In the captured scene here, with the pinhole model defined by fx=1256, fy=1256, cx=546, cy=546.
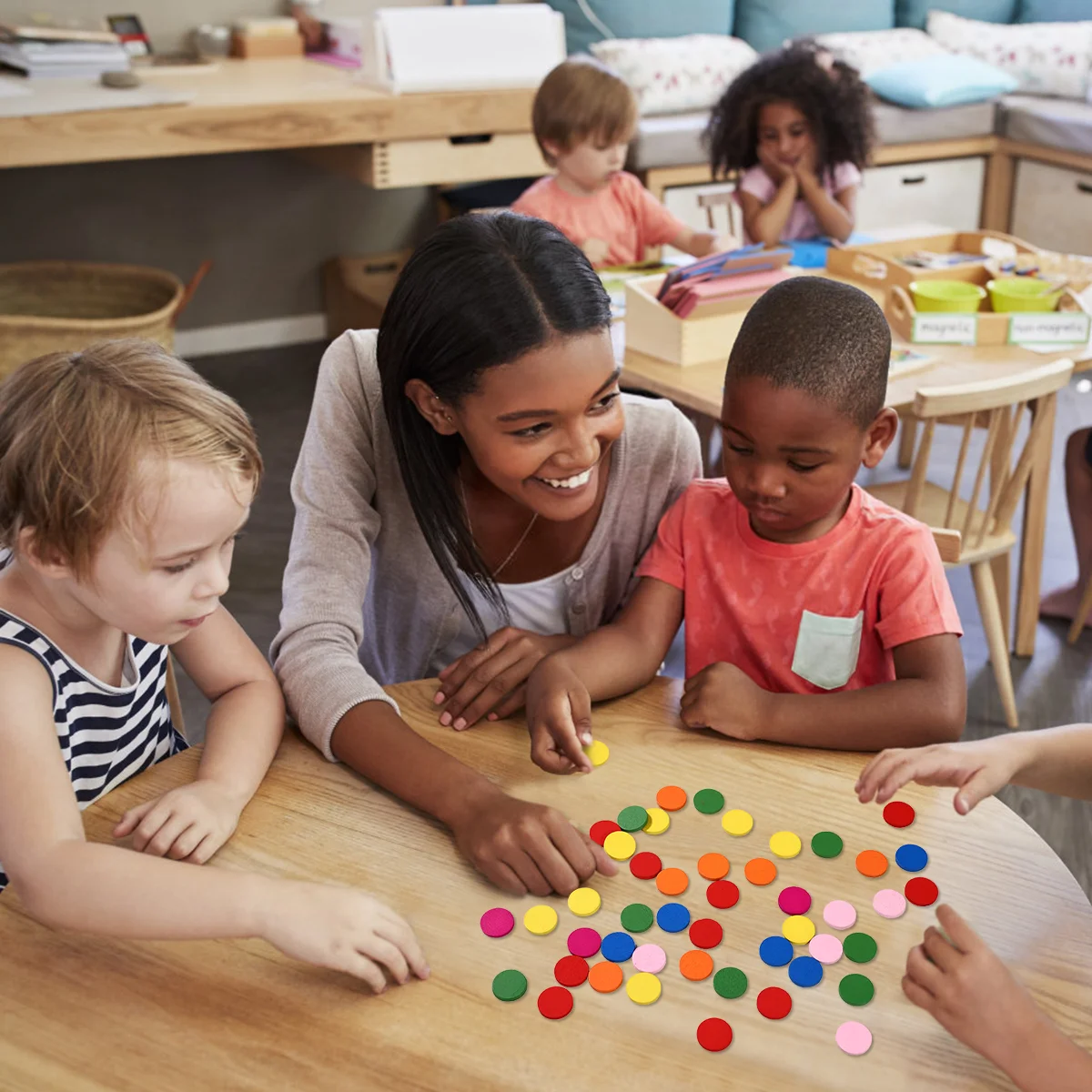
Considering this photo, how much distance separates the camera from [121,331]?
3.30 metres

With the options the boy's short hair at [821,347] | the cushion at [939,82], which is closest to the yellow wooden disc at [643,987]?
the boy's short hair at [821,347]

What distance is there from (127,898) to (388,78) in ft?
10.6

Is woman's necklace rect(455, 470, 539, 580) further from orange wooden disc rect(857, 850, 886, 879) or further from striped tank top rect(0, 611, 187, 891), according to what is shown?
orange wooden disc rect(857, 850, 886, 879)

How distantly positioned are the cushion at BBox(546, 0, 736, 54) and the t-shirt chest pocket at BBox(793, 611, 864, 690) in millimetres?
3825

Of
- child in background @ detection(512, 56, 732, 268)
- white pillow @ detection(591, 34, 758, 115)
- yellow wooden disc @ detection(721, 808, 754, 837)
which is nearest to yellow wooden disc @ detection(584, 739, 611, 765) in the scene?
yellow wooden disc @ detection(721, 808, 754, 837)

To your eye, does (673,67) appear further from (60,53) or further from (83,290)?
(83,290)

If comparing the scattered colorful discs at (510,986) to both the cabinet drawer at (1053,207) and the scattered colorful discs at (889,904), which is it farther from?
the cabinet drawer at (1053,207)

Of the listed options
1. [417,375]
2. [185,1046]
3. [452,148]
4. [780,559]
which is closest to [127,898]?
[185,1046]

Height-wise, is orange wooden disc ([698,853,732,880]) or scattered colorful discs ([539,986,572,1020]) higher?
scattered colorful discs ([539,986,572,1020])

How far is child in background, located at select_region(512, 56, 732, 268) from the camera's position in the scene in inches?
119

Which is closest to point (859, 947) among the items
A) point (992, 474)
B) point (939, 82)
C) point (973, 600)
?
point (992, 474)

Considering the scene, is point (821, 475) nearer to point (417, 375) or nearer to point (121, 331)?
point (417, 375)

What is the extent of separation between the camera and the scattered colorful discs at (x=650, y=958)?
3.13 ft

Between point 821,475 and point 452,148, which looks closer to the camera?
point 821,475
